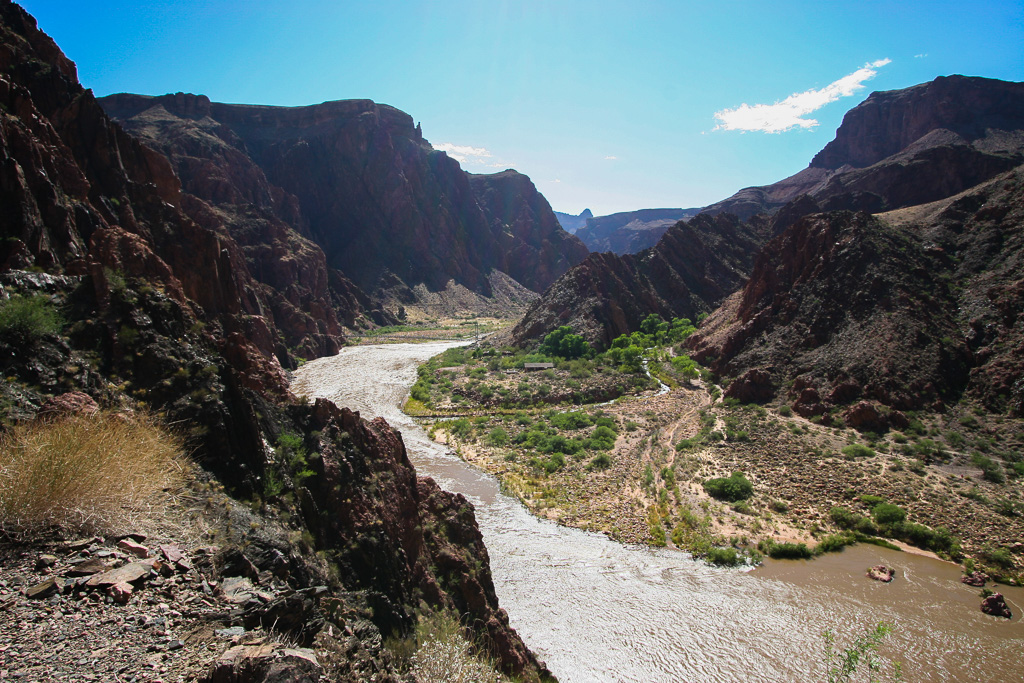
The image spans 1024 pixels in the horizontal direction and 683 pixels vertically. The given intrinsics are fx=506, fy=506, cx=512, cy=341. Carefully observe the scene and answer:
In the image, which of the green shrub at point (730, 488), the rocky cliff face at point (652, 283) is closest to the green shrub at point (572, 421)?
the green shrub at point (730, 488)

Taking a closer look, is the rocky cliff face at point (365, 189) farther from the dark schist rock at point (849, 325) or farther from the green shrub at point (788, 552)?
the green shrub at point (788, 552)

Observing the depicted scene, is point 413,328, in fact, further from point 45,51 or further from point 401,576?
point 401,576

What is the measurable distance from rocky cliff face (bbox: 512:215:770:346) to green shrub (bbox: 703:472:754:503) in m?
35.5

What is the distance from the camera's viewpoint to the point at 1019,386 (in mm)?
27109

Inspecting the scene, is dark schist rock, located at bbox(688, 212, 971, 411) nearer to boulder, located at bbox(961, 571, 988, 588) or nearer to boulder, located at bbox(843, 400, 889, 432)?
boulder, located at bbox(843, 400, 889, 432)

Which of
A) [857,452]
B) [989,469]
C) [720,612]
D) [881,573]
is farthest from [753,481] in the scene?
[720,612]

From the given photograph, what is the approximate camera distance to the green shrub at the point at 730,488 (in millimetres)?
24750

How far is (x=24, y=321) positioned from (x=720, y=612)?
19.2 meters

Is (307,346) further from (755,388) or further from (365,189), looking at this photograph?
(365,189)

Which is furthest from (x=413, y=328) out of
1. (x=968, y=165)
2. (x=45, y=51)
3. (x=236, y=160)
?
(x=968, y=165)

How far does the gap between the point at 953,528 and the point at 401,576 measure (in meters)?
23.3

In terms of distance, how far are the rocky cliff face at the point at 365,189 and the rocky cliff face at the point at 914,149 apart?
282ft

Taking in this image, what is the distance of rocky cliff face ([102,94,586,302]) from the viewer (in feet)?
446

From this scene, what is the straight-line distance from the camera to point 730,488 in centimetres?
2502
